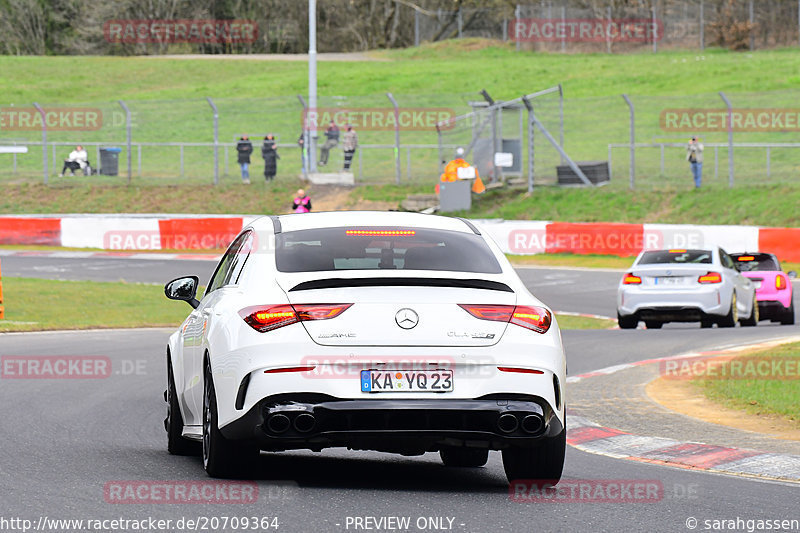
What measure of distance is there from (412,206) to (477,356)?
3267 centimetres

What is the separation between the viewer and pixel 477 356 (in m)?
7.06

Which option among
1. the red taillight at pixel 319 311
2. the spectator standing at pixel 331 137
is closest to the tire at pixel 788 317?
the red taillight at pixel 319 311

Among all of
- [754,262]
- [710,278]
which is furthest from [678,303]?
[754,262]

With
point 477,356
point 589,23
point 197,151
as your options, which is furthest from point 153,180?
point 477,356

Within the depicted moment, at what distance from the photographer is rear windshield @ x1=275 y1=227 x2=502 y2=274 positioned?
25.0 feet

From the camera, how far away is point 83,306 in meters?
23.0

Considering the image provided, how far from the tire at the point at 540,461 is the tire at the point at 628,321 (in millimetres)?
13361

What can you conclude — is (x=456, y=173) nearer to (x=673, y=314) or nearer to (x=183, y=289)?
(x=673, y=314)

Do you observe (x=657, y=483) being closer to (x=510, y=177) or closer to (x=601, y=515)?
(x=601, y=515)

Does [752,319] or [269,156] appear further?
[269,156]

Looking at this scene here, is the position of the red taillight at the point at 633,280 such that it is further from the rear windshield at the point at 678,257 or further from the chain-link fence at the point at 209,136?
the chain-link fence at the point at 209,136

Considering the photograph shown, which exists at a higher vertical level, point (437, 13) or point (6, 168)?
point (437, 13)

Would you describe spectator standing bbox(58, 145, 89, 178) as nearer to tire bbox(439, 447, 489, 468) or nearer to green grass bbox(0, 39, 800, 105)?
green grass bbox(0, 39, 800, 105)

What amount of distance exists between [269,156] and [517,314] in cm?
3655
